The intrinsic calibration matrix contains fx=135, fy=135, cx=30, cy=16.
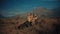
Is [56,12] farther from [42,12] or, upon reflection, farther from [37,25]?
[37,25]

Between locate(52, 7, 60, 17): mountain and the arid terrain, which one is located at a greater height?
locate(52, 7, 60, 17): mountain

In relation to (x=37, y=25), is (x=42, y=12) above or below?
above

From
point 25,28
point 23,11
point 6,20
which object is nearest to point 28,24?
point 25,28

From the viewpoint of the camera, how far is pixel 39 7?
2.21 meters

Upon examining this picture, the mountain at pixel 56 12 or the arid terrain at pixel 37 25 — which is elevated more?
the mountain at pixel 56 12

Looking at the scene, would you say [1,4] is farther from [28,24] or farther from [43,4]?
[43,4]

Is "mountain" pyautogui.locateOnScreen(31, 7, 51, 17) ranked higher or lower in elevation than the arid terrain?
higher

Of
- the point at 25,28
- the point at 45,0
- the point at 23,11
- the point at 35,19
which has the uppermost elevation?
the point at 45,0

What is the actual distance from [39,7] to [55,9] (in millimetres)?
264

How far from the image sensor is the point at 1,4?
2.21 metres

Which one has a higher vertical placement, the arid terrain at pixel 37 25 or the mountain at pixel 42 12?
the mountain at pixel 42 12

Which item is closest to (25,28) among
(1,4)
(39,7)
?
(39,7)

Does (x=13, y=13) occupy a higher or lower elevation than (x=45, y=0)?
lower

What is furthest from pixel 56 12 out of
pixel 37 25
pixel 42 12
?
pixel 37 25
